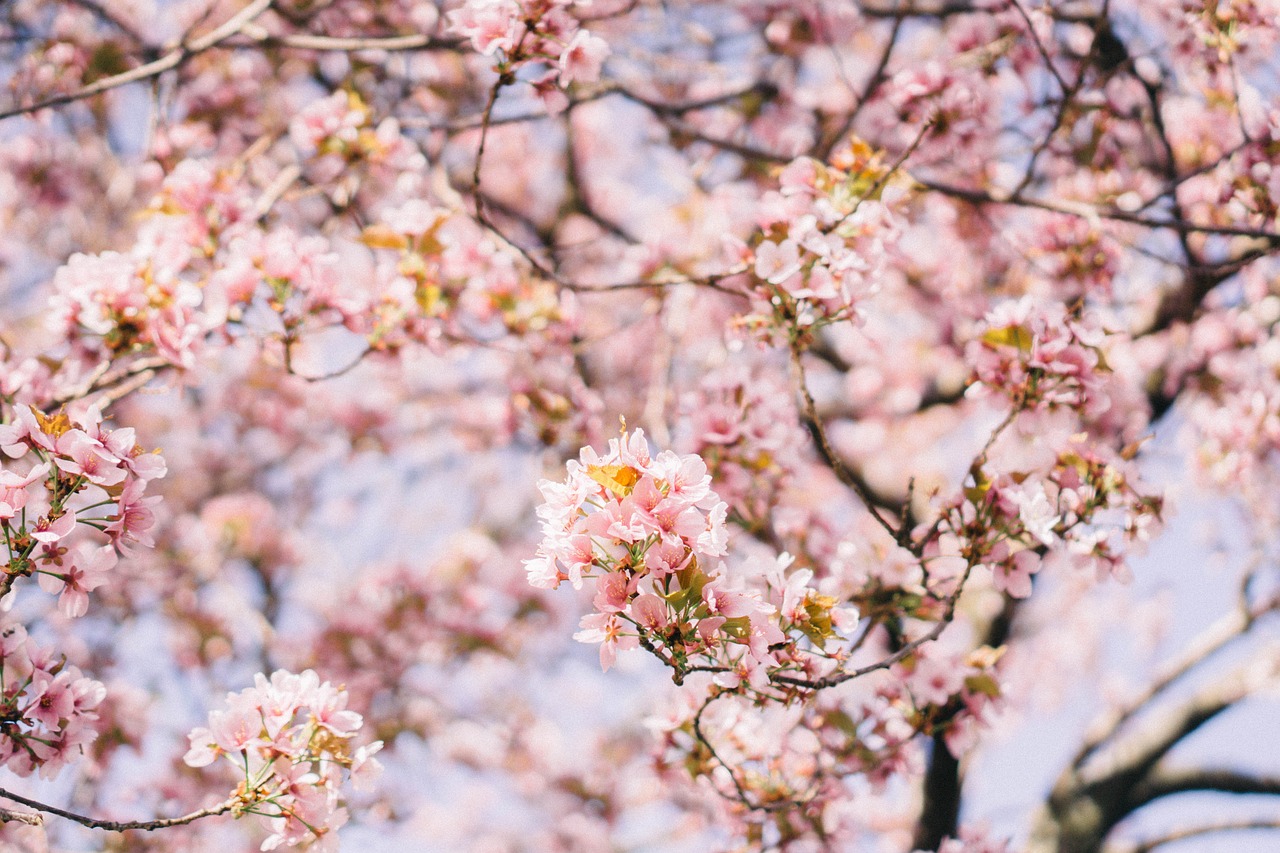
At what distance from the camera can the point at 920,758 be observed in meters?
2.31

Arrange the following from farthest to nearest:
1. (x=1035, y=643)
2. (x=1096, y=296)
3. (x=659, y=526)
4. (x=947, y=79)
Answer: (x=1035, y=643)
(x=1096, y=296)
(x=947, y=79)
(x=659, y=526)

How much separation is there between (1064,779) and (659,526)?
3.21 m

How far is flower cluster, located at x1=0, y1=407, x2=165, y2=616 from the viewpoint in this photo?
1.44m

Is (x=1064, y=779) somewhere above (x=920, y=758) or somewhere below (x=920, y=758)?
above

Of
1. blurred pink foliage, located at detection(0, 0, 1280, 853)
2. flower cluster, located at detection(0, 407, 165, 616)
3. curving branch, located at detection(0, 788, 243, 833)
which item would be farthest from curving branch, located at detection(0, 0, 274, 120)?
curving branch, located at detection(0, 788, 243, 833)

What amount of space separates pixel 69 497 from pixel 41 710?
19.4 inches

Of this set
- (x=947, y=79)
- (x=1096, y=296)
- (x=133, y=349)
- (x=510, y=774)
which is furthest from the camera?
(x=510, y=774)

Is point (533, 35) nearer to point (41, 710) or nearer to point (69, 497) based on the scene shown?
point (69, 497)

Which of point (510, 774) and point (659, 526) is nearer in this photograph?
point (659, 526)

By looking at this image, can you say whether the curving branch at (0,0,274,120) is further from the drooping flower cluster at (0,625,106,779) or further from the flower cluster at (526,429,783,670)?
the flower cluster at (526,429,783,670)

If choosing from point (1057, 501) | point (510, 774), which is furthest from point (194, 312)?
point (510, 774)

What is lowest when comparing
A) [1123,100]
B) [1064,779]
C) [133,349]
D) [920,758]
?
[920,758]

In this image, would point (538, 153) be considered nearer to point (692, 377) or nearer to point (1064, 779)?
point (692, 377)

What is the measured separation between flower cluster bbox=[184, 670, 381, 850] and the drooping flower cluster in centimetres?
22
